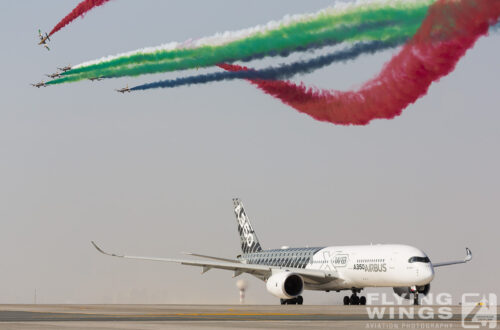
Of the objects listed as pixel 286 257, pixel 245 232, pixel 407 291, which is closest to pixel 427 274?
pixel 407 291

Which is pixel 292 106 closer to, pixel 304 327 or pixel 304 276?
pixel 304 276

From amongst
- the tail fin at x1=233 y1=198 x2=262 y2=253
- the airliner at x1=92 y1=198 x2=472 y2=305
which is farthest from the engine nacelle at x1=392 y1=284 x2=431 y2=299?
the tail fin at x1=233 y1=198 x2=262 y2=253

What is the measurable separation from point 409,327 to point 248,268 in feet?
163

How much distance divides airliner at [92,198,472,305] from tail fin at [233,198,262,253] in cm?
889

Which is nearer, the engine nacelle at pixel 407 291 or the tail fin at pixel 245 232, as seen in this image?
the engine nacelle at pixel 407 291

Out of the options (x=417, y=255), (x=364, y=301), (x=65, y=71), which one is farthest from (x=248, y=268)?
(x=65, y=71)

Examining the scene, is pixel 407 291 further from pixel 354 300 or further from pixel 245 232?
pixel 245 232

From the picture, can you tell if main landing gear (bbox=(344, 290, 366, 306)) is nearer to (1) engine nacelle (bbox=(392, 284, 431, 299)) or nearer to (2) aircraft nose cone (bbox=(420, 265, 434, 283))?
(1) engine nacelle (bbox=(392, 284, 431, 299))

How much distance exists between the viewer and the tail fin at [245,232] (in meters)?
102

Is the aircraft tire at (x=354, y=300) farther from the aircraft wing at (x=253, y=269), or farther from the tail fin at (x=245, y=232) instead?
the tail fin at (x=245, y=232)

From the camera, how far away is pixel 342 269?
79.5 m

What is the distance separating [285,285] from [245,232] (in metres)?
25.7

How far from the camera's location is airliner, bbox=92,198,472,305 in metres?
71.9

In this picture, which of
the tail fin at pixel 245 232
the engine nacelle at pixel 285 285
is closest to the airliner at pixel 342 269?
the engine nacelle at pixel 285 285
